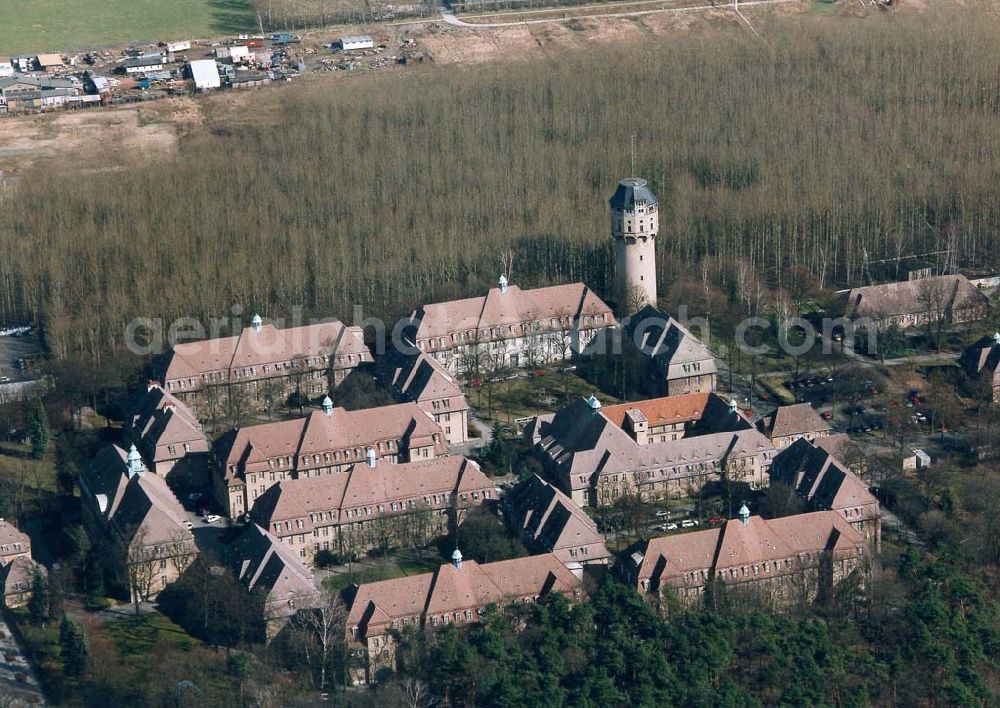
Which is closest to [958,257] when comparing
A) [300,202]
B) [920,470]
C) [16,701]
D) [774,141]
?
[774,141]

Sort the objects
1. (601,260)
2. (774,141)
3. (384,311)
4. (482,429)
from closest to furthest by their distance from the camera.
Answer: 1. (482,429)
2. (384,311)
3. (601,260)
4. (774,141)

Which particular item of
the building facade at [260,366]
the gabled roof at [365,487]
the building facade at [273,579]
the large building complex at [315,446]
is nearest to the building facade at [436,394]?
the large building complex at [315,446]

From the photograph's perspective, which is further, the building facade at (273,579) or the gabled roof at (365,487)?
the gabled roof at (365,487)

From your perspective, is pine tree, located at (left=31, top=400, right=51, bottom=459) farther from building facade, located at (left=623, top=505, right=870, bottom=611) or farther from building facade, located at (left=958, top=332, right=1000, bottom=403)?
building facade, located at (left=958, top=332, right=1000, bottom=403)

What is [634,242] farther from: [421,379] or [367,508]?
[367,508]

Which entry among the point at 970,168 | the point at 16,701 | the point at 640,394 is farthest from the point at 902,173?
the point at 16,701

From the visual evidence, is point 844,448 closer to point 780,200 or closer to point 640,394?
point 640,394

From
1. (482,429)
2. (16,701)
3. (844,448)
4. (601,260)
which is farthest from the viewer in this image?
(601,260)

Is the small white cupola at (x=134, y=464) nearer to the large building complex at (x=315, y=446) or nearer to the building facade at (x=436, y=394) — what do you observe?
the large building complex at (x=315, y=446)

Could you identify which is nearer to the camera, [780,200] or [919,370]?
[919,370]
